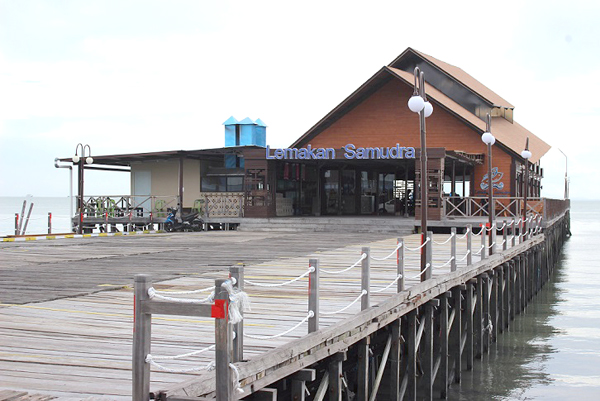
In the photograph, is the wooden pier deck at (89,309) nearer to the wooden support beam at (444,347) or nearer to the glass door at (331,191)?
the wooden support beam at (444,347)

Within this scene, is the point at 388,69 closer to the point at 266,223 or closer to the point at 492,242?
the point at 266,223

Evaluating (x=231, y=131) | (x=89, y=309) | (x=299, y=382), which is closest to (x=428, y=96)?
(x=231, y=131)

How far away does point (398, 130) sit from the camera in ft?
127

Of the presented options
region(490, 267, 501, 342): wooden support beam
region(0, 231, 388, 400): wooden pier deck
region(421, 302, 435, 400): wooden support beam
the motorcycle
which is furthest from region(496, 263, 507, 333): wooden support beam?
the motorcycle

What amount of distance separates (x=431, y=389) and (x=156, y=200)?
1095 inches

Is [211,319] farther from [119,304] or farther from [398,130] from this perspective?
[398,130]

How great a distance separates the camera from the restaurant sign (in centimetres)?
3173

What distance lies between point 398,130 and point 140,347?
33.9 m

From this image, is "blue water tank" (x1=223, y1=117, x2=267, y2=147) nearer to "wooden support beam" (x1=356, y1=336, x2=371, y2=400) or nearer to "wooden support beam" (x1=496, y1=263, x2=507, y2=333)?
"wooden support beam" (x1=496, y1=263, x2=507, y2=333)

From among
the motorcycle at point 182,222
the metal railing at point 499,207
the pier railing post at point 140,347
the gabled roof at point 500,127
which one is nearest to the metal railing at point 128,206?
the motorcycle at point 182,222

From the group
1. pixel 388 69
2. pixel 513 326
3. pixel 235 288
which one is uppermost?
pixel 388 69

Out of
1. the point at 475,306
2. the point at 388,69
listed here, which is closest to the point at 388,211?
the point at 388,69

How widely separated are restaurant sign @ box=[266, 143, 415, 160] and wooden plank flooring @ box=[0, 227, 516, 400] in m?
9.74

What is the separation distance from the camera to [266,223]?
109 ft
